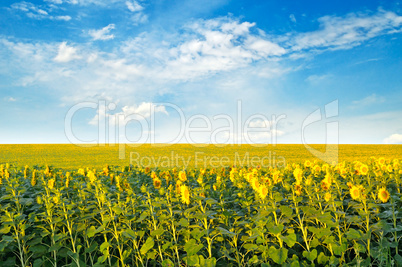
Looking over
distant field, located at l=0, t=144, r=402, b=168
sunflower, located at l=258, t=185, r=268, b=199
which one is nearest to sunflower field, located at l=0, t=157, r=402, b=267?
sunflower, located at l=258, t=185, r=268, b=199

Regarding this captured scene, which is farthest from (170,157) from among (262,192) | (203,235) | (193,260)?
(193,260)

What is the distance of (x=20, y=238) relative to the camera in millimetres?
3820

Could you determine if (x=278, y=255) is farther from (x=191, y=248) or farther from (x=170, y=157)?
(x=170, y=157)

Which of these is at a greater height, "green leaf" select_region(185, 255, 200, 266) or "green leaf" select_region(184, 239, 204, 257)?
"green leaf" select_region(184, 239, 204, 257)

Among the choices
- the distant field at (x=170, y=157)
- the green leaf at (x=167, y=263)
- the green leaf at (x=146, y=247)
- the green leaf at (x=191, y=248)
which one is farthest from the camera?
the distant field at (x=170, y=157)

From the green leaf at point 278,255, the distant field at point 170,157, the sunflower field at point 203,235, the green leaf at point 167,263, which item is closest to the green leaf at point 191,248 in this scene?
the sunflower field at point 203,235

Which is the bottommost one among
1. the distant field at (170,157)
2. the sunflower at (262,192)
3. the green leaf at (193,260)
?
the distant field at (170,157)

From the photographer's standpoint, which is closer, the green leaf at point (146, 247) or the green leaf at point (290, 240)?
the green leaf at point (290, 240)

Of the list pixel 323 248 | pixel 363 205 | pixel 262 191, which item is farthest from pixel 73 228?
pixel 363 205

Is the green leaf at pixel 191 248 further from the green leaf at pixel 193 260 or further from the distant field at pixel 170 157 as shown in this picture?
the distant field at pixel 170 157

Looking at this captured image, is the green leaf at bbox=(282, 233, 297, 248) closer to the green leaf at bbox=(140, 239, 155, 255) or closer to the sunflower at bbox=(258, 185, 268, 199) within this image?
the sunflower at bbox=(258, 185, 268, 199)

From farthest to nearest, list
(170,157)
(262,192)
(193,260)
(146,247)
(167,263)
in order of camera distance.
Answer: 1. (170,157)
2. (262,192)
3. (167,263)
4. (146,247)
5. (193,260)

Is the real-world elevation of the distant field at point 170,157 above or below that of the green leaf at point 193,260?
below

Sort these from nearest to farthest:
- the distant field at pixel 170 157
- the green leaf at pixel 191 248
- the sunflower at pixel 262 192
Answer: the green leaf at pixel 191 248
the sunflower at pixel 262 192
the distant field at pixel 170 157
